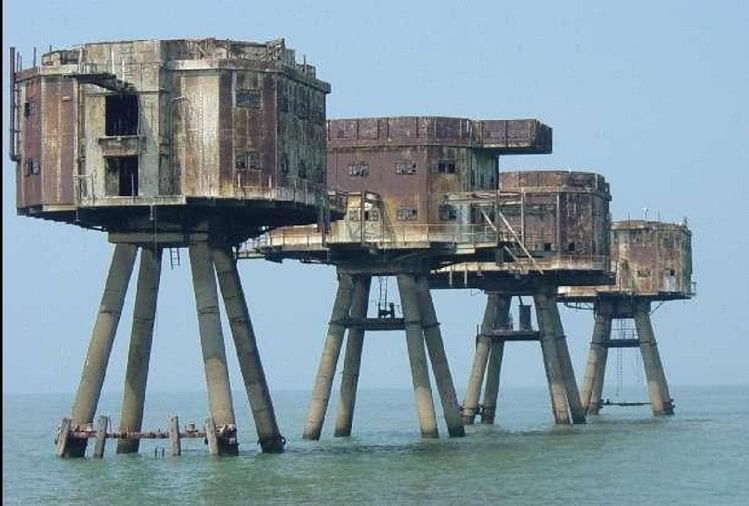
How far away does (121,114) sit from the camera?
2603 inches

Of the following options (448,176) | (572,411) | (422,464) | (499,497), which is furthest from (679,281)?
(499,497)

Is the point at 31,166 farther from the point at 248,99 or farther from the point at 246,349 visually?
the point at 246,349

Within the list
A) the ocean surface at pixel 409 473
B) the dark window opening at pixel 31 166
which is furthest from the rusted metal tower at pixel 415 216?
the dark window opening at pixel 31 166

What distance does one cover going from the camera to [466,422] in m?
109

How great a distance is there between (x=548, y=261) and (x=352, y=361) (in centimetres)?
1124

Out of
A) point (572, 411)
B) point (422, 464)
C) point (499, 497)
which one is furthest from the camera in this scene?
point (572, 411)

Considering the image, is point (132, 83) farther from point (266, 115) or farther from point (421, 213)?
point (421, 213)

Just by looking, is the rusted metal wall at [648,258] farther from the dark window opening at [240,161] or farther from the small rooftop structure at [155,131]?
the dark window opening at [240,161]

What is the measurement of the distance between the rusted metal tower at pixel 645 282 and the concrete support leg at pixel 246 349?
172 feet

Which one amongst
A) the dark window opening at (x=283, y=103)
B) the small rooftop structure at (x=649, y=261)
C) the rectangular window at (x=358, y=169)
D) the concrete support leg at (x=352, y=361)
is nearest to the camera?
the dark window opening at (x=283, y=103)

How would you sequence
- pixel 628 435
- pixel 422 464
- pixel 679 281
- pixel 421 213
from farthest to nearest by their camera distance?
pixel 679 281
pixel 628 435
pixel 421 213
pixel 422 464

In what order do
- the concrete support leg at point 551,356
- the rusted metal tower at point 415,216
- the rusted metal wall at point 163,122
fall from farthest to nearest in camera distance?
the concrete support leg at point 551,356
the rusted metal tower at point 415,216
the rusted metal wall at point 163,122

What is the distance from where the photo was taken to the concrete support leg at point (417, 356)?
86750mm

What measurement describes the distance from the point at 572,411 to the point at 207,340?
43.0 m
